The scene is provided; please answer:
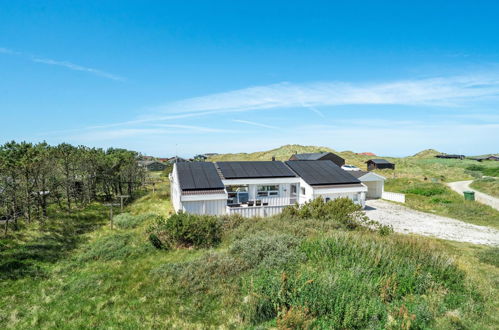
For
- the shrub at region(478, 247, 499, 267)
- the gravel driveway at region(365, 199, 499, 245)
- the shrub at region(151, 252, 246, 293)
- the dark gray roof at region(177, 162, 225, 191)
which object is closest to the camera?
the shrub at region(151, 252, 246, 293)

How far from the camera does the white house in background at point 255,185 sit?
19547mm

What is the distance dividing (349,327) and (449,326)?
254 centimetres

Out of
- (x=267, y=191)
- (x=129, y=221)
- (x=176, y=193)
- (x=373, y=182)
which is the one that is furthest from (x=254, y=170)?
(x=373, y=182)

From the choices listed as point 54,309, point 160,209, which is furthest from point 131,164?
point 54,309

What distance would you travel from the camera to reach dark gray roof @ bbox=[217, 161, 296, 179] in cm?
2239

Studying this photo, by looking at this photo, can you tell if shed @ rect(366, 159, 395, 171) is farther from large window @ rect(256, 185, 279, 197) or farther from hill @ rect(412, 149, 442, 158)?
hill @ rect(412, 149, 442, 158)

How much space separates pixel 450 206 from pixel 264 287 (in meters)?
27.6

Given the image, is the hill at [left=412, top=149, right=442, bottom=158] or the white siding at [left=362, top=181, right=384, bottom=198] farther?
the hill at [left=412, top=149, right=442, bottom=158]

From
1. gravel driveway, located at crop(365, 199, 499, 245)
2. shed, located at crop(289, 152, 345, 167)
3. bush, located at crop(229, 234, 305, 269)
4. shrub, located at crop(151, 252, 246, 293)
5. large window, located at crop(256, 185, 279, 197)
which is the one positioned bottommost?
gravel driveway, located at crop(365, 199, 499, 245)

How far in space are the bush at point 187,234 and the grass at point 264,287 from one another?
61 centimetres

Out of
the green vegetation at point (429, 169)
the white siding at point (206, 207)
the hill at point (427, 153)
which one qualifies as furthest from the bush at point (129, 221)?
the hill at point (427, 153)

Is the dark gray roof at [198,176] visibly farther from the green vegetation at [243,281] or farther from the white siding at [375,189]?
the white siding at [375,189]

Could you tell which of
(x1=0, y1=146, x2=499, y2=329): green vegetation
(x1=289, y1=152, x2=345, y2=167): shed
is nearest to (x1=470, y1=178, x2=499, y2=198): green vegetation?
(x1=289, y1=152, x2=345, y2=167): shed

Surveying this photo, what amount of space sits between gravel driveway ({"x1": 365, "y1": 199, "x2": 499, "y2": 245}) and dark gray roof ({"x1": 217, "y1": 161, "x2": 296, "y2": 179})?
8.84 metres
